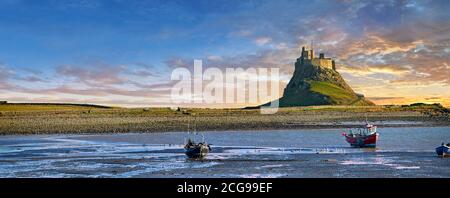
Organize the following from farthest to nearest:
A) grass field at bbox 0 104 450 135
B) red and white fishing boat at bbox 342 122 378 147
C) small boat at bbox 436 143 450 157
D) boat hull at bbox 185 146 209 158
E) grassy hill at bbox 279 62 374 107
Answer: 1. grassy hill at bbox 279 62 374 107
2. grass field at bbox 0 104 450 135
3. red and white fishing boat at bbox 342 122 378 147
4. boat hull at bbox 185 146 209 158
5. small boat at bbox 436 143 450 157

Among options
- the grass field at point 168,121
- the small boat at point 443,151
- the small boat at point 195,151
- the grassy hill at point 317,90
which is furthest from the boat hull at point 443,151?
the grassy hill at point 317,90

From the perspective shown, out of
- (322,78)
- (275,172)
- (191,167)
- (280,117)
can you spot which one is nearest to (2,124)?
(280,117)

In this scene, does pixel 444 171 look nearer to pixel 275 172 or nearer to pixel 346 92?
pixel 275 172

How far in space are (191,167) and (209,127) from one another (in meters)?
40.2

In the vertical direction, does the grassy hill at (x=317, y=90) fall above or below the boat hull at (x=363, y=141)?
above

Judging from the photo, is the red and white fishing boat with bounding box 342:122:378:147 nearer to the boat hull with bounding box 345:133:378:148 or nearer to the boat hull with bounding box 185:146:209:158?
the boat hull with bounding box 345:133:378:148

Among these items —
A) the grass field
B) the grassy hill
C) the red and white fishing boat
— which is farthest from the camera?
the grassy hill

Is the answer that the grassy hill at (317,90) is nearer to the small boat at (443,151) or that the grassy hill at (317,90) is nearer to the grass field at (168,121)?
the grass field at (168,121)

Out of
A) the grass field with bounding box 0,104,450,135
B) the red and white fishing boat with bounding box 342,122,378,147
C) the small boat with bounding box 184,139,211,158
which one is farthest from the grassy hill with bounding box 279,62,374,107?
the small boat with bounding box 184,139,211,158

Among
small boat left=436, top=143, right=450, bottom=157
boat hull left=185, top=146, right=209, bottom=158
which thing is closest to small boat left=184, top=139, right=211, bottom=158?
boat hull left=185, top=146, right=209, bottom=158

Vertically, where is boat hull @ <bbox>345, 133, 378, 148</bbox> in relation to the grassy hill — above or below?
below

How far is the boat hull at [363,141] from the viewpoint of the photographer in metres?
36.0

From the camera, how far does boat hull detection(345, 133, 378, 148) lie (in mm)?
36000

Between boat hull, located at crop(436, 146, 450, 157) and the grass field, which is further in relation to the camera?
the grass field
